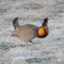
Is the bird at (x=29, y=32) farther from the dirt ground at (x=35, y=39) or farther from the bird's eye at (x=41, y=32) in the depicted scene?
the dirt ground at (x=35, y=39)

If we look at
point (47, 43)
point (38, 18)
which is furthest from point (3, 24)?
point (47, 43)

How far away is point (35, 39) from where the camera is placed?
5680 millimetres

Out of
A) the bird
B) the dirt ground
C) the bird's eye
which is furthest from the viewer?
the bird's eye

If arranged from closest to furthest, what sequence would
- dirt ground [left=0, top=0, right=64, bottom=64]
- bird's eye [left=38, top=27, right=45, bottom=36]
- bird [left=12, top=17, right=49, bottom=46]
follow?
1. dirt ground [left=0, top=0, right=64, bottom=64]
2. bird [left=12, top=17, right=49, bottom=46]
3. bird's eye [left=38, top=27, right=45, bottom=36]

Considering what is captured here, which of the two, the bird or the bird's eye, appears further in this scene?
the bird's eye

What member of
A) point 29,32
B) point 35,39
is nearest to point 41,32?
point 29,32

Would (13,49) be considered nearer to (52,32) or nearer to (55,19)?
(52,32)

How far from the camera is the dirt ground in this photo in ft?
14.6

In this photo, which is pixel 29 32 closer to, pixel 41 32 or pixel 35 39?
pixel 41 32

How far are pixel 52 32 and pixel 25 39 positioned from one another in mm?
1412

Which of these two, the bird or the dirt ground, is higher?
the bird

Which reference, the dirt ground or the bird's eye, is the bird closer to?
the bird's eye

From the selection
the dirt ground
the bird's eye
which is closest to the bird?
the bird's eye

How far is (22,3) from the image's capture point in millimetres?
10008
